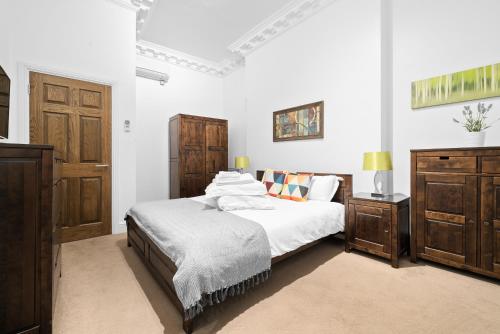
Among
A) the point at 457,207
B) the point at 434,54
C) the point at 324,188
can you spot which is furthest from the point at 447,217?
the point at 434,54

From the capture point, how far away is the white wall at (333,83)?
9.28ft

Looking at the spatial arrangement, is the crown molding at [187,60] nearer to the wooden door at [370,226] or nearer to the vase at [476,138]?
the wooden door at [370,226]

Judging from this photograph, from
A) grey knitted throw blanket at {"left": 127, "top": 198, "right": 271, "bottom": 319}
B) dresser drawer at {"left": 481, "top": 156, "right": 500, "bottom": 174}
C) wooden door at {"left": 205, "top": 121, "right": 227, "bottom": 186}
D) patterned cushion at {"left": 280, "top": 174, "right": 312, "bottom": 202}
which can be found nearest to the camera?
grey knitted throw blanket at {"left": 127, "top": 198, "right": 271, "bottom": 319}

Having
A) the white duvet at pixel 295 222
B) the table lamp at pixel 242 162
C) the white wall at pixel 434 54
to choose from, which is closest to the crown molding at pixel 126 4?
the table lamp at pixel 242 162

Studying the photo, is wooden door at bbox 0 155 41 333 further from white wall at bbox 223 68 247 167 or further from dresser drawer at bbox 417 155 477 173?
white wall at bbox 223 68 247 167

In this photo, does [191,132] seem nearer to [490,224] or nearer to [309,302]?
[309,302]

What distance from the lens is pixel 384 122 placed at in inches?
110

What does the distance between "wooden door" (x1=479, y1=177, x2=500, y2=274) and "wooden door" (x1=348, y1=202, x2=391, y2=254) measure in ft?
2.24

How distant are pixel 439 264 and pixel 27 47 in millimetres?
5107

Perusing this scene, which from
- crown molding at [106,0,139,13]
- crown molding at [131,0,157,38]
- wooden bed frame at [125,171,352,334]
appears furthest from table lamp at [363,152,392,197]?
crown molding at [106,0,139,13]

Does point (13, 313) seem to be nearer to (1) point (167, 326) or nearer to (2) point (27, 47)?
(1) point (167, 326)

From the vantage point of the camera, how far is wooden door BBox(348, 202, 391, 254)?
2.30 metres

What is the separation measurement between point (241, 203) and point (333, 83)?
219 centimetres

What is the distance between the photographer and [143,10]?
3.46m
